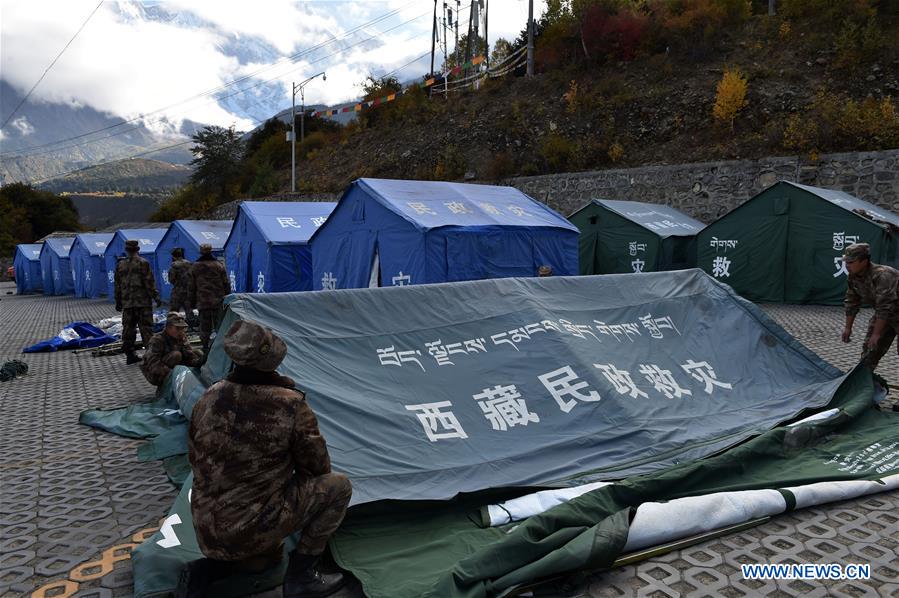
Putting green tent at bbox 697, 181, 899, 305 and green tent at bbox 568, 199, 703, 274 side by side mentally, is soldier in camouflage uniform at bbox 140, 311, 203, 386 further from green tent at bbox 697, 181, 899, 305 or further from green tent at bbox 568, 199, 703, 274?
green tent at bbox 697, 181, 899, 305

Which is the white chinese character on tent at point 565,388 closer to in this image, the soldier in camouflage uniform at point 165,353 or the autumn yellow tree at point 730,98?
the soldier in camouflage uniform at point 165,353

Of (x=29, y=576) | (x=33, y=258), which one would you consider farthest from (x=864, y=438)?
(x=33, y=258)

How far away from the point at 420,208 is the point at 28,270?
25959 mm

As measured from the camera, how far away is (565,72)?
26828mm

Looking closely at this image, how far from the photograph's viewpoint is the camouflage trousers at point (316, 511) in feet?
8.80

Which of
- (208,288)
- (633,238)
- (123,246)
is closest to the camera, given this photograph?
(208,288)

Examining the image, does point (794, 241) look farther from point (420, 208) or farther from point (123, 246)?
point (123, 246)

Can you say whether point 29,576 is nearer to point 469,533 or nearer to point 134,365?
point 469,533

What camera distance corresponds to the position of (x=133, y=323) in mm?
9047

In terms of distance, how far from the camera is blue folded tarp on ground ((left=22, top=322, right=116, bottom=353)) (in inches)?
416

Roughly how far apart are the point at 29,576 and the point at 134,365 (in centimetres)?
645

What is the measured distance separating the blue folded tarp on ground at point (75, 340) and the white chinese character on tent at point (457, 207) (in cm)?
659

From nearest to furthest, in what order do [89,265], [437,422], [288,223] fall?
[437,422] < [288,223] < [89,265]

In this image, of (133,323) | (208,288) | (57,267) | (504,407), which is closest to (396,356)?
(504,407)
